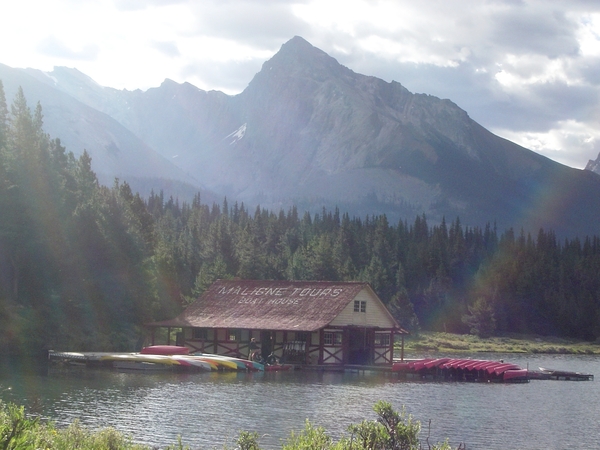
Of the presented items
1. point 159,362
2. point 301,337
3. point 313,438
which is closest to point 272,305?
point 301,337

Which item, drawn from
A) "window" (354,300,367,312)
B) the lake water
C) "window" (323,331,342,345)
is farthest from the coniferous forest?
"window" (354,300,367,312)

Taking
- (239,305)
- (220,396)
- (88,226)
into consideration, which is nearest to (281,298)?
(239,305)

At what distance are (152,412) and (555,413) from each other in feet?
69.6

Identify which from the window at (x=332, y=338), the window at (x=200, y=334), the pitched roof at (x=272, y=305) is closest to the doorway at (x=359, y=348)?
the window at (x=332, y=338)

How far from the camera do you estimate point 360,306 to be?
208 ft

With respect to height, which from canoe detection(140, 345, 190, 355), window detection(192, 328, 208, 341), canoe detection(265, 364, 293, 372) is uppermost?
window detection(192, 328, 208, 341)

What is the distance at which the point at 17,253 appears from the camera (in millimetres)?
69750

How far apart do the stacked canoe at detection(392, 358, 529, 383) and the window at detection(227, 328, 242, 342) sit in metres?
14.0

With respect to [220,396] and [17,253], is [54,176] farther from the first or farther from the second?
[220,396]

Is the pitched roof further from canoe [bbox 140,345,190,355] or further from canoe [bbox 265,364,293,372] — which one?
canoe [bbox 140,345,190,355]

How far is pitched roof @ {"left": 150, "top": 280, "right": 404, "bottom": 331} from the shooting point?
62031mm

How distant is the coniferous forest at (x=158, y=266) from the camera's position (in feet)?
230

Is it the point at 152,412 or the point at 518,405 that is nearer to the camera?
the point at 152,412

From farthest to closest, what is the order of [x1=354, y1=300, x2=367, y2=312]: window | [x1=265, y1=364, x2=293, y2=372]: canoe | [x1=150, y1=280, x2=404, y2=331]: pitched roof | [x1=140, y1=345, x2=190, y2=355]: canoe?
[x1=354, y1=300, x2=367, y2=312]: window, [x1=150, y1=280, x2=404, y2=331]: pitched roof, [x1=140, y1=345, x2=190, y2=355]: canoe, [x1=265, y1=364, x2=293, y2=372]: canoe
